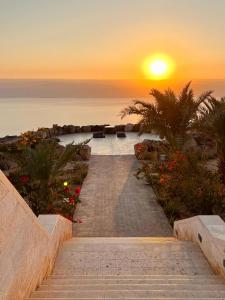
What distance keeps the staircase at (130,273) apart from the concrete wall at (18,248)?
0.20m

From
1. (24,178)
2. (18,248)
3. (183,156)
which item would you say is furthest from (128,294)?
(183,156)

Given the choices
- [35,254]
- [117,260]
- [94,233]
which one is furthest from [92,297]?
[94,233]

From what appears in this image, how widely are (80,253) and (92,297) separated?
2.07 m

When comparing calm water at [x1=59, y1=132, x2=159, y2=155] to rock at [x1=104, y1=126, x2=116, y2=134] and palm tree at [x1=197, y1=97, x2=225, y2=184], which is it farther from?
palm tree at [x1=197, y1=97, x2=225, y2=184]

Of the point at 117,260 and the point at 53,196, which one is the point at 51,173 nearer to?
the point at 53,196

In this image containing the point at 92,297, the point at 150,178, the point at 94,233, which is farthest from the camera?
the point at 150,178

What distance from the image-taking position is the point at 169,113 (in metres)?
13.6

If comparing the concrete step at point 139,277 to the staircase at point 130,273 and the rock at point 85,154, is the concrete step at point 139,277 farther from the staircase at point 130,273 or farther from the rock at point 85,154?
the rock at point 85,154

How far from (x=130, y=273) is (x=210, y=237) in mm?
1119

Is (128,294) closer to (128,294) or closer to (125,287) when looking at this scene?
(128,294)

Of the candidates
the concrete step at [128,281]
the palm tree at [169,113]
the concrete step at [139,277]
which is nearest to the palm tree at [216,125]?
the palm tree at [169,113]

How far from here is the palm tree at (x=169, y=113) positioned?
13.5 m

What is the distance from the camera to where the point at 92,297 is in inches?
138

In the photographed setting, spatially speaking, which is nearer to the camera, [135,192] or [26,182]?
[26,182]
